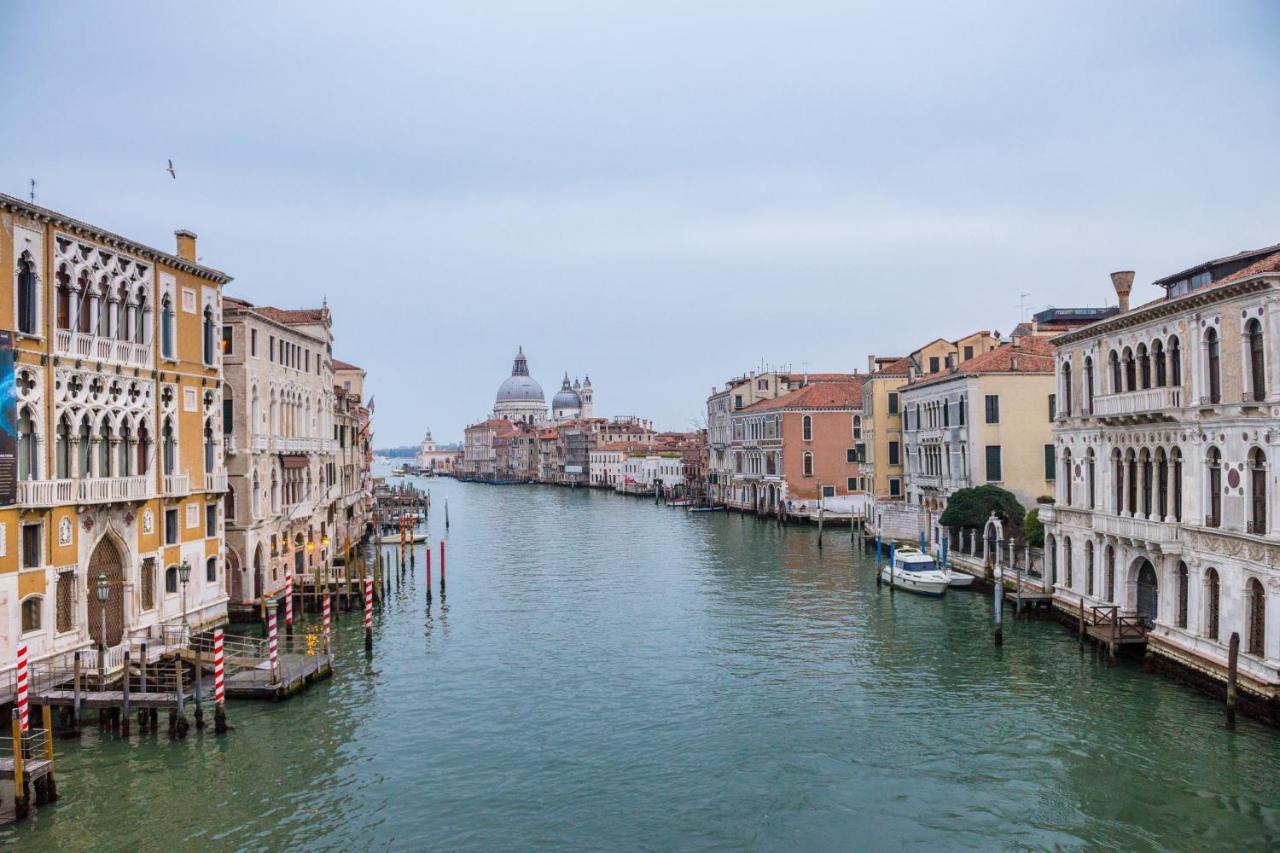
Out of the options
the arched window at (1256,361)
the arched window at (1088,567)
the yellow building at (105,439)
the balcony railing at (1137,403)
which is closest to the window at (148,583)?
the yellow building at (105,439)

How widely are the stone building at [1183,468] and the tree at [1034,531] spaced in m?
5.51

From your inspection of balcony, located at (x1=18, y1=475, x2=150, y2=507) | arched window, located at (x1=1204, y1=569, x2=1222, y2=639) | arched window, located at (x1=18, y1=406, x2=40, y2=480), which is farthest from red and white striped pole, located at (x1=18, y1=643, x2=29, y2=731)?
arched window, located at (x1=1204, y1=569, x2=1222, y2=639)

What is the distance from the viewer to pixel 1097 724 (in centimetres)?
1684

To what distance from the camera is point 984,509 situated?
3228cm

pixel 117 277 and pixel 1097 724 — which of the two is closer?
pixel 1097 724

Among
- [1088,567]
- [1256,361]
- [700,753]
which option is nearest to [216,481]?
[700,753]

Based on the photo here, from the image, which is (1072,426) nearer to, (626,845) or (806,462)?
(626,845)

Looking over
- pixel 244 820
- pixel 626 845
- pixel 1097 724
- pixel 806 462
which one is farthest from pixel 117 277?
pixel 806 462

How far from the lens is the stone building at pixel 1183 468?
16141 millimetres

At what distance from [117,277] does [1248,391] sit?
20.2 m

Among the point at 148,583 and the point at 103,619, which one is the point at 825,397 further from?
the point at 103,619

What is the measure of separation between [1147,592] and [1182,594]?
1.76 metres

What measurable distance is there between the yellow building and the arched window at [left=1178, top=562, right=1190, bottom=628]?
63.5 ft

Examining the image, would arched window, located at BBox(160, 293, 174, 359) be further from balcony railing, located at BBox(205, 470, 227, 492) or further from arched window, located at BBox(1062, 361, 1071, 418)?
arched window, located at BBox(1062, 361, 1071, 418)
